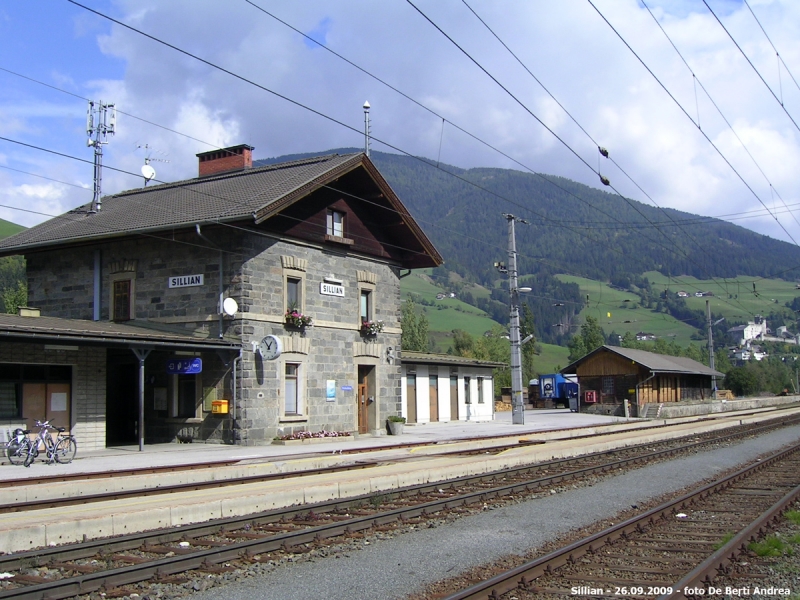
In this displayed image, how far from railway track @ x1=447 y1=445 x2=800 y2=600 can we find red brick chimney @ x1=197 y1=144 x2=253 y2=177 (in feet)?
74.8

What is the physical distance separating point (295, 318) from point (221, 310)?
2.31 metres

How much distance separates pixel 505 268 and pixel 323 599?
29.8 metres

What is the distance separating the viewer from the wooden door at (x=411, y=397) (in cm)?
3428

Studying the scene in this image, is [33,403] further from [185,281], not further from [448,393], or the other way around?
[448,393]

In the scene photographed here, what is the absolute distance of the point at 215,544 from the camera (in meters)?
8.99

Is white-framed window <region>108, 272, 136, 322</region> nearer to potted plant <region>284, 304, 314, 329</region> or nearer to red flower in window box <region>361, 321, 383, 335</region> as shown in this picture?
potted plant <region>284, 304, 314, 329</region>

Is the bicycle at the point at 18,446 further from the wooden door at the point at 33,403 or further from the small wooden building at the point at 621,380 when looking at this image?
the small wooden building at the point at 621,380

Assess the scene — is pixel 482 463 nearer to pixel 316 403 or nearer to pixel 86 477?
pixel 86 477

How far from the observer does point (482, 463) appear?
1669 cm

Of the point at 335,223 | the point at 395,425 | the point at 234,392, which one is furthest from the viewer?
the point at 395,425

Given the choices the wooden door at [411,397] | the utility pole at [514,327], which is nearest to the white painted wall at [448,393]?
the wooden door at [411,397]

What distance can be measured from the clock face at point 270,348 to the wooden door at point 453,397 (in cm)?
1597

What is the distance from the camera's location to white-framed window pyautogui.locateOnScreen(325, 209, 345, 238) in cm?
2672

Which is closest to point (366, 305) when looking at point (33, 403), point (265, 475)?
point (33, 403)
